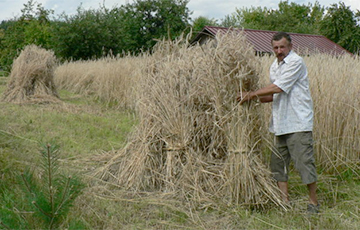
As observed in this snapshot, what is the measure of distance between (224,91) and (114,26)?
67.1 feet

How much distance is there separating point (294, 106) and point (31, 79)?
25.0 feet

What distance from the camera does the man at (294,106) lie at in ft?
10.5

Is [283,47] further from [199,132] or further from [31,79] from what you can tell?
[31,79]

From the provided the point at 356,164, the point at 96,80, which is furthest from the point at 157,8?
the point at 356,164

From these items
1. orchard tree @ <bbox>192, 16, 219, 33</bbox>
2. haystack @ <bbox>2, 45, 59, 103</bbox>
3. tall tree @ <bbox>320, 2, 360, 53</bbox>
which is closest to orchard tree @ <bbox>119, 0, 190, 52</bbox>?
orchard tree @ <bbox>192, 16, 219, 33</bbox>

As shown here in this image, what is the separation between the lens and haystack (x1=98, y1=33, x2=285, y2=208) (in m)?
3.29

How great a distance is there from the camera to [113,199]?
139 inches

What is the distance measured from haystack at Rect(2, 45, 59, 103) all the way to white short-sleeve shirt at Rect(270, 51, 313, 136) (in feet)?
22.9

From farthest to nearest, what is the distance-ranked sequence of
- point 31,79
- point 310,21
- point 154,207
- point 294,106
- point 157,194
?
point 310,21 < point 31,79 < point 157,194 < point 154,207 < point 294,106

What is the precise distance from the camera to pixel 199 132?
3725 mm

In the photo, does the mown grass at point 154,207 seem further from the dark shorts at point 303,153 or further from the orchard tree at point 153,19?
the orchard tree at point 153,19

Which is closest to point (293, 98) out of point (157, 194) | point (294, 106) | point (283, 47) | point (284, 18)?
point (294, 106)

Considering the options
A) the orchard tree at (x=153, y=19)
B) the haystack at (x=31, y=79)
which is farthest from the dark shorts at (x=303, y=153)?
the orchard tree at (x=153, y=19)

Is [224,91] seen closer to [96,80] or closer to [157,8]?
[96,80]
